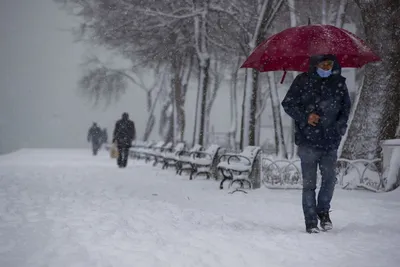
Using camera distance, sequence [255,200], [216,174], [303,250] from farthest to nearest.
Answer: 1. [216,174]
2. [255,200]
3. [303,250]

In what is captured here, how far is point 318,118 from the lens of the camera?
5.18 meters

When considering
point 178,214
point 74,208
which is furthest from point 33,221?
point 178,214

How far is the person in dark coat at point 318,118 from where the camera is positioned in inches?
207

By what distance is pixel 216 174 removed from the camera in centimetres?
1305

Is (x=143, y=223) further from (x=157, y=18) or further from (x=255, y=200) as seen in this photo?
(x=157, y=18)

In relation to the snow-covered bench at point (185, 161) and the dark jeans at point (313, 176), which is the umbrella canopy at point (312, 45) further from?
the snow-covered bench at point (185, 161)

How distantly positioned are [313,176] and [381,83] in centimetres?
633

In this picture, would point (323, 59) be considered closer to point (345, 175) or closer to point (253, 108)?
point (345, 175)

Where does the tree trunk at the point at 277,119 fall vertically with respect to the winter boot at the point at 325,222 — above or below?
above

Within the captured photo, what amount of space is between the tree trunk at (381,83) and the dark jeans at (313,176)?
233 inches

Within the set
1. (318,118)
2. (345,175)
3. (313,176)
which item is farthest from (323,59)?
(345,175)

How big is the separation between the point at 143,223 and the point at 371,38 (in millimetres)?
7801

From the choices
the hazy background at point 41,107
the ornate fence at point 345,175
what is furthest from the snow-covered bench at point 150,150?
the hazy background at point 41,107

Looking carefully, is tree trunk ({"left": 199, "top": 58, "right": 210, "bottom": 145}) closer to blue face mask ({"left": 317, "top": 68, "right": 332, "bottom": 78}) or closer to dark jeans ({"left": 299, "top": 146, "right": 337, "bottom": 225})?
blue face mask ({"left": 317, "top": 68, "right": 332, "bottom": 78})
